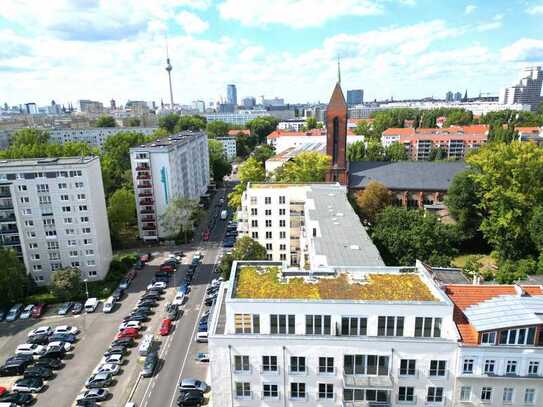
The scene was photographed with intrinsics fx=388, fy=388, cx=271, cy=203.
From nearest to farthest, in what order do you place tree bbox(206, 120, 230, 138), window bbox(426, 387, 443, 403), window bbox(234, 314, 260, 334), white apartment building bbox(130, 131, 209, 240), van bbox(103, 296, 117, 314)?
window bbox(426, 387, 443, 403), window bbox(234, 314, 260, 334), van bbox(103, 296, 117, 314), white apartment building bbox(130, 131, 209, 240), tree bbox(206, 120, 230, 138)

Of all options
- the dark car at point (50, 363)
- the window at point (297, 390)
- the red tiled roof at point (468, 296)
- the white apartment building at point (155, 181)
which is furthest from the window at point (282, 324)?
the white apartment building at point (155, 181)

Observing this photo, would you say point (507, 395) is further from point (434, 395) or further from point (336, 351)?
point (336, 351)

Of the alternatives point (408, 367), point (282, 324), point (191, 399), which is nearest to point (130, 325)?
point (191, 399)

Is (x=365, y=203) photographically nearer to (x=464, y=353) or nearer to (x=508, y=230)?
(x=508, y=230)

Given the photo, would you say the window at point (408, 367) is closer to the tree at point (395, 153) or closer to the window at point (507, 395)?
the window at point (507, 395)

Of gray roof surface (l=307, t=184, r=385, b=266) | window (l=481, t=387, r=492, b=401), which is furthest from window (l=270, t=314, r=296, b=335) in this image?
window (l=481, t=387, r=492, b=401)

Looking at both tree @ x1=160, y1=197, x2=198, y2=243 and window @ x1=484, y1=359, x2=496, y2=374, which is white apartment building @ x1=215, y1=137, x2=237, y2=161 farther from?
window @ x1=484, y1=359, x2=496, y2=374

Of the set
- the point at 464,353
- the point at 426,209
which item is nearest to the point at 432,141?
the point at 426,209
